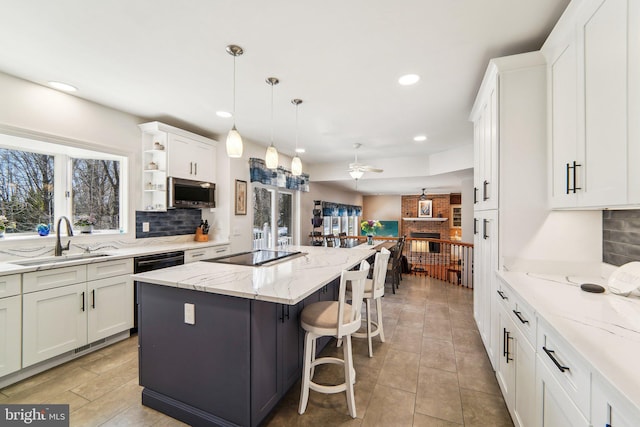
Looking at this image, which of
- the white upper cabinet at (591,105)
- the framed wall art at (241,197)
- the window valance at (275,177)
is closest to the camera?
the white upper cabinet at (591,105)

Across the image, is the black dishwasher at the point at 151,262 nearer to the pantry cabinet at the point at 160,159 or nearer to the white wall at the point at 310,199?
the pantry cabinet at the point at 160,159

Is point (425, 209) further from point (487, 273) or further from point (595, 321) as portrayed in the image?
point (595, 321)

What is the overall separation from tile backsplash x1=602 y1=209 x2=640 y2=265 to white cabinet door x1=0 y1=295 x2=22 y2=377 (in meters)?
4.17

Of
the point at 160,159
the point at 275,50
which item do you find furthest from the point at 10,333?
the point at 275,50

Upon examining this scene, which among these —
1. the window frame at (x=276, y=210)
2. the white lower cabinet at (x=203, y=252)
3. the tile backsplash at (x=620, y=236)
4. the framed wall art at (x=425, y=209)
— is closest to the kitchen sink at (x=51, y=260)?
the white lower cabinet at (x=203, y=252)

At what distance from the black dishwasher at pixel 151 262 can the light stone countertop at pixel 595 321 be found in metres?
3.32

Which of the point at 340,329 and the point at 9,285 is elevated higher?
the point at 9,285

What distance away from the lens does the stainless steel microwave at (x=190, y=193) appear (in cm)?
344

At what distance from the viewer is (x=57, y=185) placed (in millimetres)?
2871

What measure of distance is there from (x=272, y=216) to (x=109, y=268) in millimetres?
2936

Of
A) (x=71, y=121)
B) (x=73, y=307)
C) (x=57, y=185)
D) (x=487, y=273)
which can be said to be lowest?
(x=73, y=307)

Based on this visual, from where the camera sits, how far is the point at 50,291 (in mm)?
2234

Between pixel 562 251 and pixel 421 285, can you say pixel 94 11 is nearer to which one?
pixel 562 251

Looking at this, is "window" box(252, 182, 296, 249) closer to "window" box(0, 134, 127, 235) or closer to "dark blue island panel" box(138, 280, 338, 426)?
"window" box(0, 134, 127, 235)
